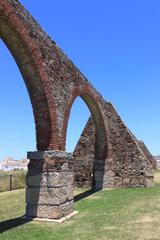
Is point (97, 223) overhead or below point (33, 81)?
below

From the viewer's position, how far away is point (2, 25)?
8.10 m

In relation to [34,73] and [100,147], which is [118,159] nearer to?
[100,147]

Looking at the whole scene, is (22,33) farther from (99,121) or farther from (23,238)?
(99,121)

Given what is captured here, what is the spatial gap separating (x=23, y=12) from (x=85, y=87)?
4881 mm

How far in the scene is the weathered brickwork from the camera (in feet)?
→ 55.7

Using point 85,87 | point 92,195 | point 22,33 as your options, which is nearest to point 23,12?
point 22,33

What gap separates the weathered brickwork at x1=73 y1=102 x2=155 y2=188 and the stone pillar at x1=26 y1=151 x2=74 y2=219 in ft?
26.0

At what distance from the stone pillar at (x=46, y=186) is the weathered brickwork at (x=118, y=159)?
26.0 feet

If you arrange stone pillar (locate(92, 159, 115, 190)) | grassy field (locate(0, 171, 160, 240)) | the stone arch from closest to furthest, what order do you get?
grassy field (locate(0, 171, 160, 240))
the stone arch
stone pillar (locate(92, 159, 115, 190))

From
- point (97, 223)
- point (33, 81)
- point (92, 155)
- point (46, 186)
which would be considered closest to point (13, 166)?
point (92, 155)

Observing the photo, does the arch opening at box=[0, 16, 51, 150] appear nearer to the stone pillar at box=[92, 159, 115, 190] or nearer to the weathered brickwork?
the stone pillar at box=[92, 159, 115, 190]

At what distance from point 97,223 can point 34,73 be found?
4.09 metres

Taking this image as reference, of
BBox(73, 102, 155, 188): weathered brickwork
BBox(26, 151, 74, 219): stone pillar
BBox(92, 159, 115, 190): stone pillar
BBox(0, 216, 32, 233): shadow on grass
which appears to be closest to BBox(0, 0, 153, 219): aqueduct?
BBox(26, 151, 74, 219): stone pillar

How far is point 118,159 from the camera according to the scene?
57.0ft
